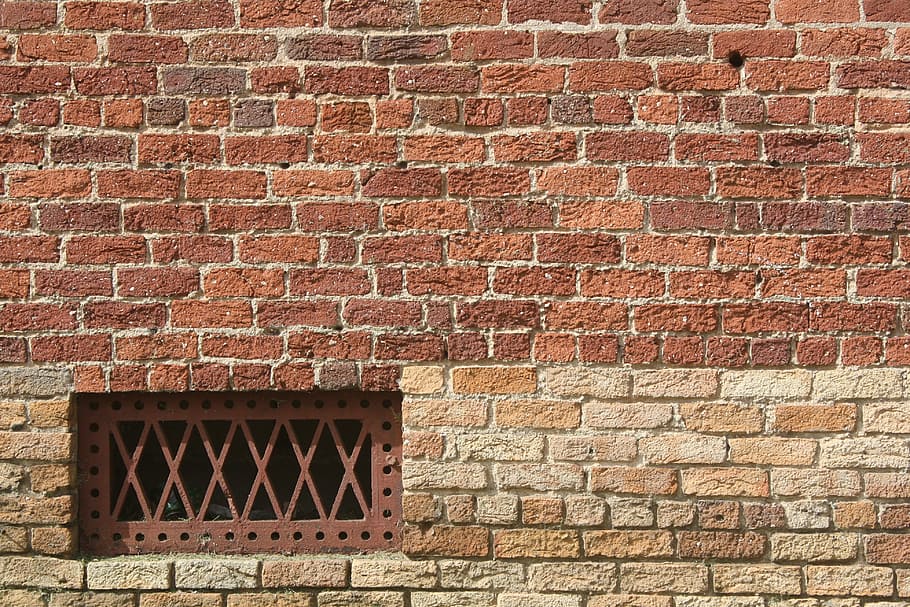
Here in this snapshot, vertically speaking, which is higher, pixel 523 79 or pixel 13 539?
pixel 523 79

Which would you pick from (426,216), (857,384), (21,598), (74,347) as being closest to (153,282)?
(74,347)

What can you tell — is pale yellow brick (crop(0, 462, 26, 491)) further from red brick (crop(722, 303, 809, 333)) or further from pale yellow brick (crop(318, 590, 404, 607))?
red brick (crop(722, 303, 809, 333))

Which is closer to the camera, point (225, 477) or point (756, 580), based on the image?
point (756, 580)

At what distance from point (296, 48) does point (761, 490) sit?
2161mm

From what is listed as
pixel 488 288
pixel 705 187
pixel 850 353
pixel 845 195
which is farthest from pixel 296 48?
pixel 850 353

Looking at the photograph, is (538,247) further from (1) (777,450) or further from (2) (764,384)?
(1) (777,450)

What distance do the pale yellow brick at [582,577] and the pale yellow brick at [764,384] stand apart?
72 centimetres

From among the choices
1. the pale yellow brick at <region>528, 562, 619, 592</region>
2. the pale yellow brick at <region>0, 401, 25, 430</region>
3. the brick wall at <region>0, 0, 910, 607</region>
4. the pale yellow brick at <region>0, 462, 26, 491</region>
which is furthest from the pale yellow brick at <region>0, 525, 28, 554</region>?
the pale yellow brick at <region>528, 562, 619, 592</region>

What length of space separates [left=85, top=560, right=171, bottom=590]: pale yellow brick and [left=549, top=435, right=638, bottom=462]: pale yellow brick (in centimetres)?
140

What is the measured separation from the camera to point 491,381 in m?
2.80

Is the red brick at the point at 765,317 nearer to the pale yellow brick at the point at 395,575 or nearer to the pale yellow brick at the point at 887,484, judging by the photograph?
the pale yellow brick at the point at 887,484

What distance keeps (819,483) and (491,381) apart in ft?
3.77

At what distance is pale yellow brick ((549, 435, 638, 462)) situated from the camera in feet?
9.19

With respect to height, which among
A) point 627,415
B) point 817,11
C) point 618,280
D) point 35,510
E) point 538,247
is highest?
point 817,11
